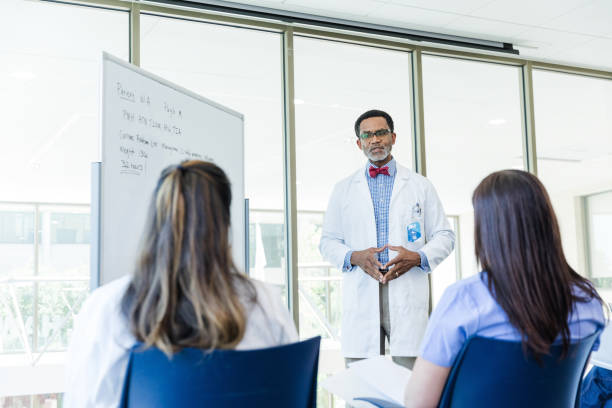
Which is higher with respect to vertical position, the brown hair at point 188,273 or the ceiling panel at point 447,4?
the ceiling panel at point 447,4

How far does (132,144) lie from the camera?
2.33 m

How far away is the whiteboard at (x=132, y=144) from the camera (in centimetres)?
221

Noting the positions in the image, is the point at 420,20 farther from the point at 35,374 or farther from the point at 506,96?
the point at 35,374

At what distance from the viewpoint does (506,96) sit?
16.0 ft

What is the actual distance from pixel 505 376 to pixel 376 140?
79.2 inches

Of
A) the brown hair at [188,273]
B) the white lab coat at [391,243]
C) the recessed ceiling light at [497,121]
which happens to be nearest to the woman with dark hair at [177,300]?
the brown hair at [188,273]

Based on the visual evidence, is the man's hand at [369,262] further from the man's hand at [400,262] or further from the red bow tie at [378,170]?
the red bow tie at [378,170]

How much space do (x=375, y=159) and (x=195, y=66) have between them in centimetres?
140

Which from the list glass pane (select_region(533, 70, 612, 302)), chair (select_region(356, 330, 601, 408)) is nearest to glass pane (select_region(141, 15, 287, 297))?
glass pane (select_region(533, 70, 612, 302))

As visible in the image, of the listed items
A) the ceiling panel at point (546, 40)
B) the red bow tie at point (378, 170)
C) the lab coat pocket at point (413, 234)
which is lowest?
the lab coat pocket at point (413, 234)

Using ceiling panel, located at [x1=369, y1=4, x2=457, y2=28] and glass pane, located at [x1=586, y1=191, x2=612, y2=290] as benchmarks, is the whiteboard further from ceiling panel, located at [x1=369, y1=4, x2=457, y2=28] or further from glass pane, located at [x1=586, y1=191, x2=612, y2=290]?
glass pane, located at [x1=586, y1=191, x2=612, y2=290]

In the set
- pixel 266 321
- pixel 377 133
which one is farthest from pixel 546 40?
pixel 266 321

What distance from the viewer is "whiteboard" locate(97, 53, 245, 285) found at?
221cm

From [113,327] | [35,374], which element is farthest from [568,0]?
[35,374]
